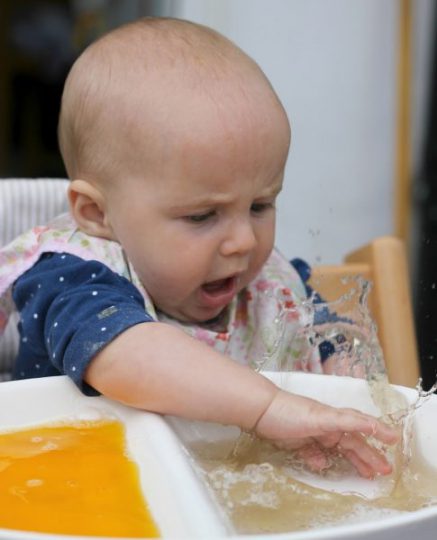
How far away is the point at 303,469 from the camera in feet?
2.08

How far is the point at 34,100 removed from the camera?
278 centimetres

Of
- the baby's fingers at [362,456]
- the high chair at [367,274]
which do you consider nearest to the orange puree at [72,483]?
the baby's fingers at [362,456]

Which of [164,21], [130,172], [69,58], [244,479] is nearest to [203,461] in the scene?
[244,479]

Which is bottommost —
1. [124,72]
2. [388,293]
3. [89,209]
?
[388,293]

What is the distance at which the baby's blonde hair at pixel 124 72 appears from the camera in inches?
30.7

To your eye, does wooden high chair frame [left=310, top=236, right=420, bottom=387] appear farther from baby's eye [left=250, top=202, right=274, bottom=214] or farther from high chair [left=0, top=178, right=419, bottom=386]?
baby's eye [left=250, top=202, right=274, bottom=214]

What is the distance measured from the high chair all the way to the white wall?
0.16 ft

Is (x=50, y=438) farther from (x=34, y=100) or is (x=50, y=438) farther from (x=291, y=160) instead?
(x=34, y=100)

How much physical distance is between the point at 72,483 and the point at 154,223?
28 cm

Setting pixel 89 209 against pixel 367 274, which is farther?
pixel 367 274

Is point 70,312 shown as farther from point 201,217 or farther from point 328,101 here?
point 328,101

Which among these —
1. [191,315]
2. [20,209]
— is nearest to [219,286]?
[191,315]

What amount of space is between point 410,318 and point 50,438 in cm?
46

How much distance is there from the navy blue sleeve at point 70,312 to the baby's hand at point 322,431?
0.12 metres
